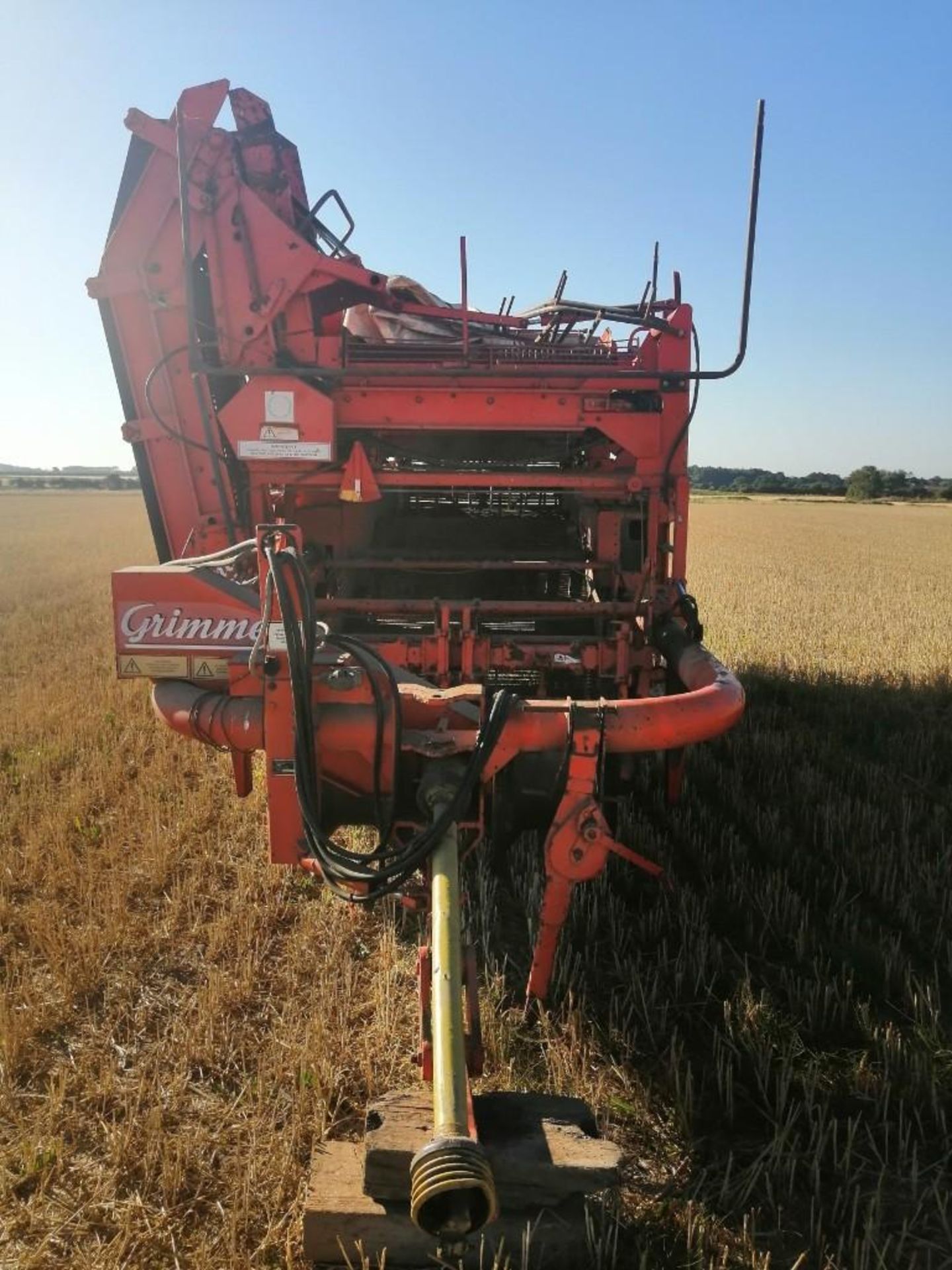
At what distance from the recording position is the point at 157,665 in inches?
126

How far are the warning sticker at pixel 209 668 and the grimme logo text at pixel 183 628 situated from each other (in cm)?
6

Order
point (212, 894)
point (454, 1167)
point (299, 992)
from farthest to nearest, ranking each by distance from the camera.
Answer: point (212, 894), point (299, 992), point (454, 1167)

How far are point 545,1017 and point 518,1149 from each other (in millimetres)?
943

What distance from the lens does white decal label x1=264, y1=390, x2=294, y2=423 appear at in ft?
13.8

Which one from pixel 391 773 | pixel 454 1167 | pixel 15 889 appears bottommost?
pixel 15 889

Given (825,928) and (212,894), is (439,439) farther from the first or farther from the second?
(825,928)

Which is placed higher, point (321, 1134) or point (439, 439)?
point (439, 439)

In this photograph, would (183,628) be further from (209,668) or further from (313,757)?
(313,757)

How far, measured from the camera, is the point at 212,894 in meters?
3.86

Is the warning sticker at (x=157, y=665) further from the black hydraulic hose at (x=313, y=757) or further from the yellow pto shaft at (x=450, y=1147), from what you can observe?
the yellow pto shaft at (x=450, y=1147)

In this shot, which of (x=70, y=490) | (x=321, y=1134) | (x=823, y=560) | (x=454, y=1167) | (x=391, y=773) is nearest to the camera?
(x=454, y=1167)

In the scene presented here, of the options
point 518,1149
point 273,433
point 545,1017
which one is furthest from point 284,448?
point 518,1149

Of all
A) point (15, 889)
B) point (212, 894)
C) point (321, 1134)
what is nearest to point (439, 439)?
point (212, 894)

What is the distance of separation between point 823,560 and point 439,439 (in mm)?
16560
